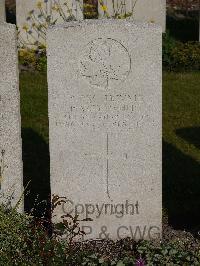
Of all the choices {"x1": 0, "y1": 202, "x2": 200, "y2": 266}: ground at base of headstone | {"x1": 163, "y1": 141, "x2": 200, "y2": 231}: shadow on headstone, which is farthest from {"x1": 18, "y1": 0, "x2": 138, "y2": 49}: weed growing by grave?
{"x1": 0, "y1": 202, "x2": 200, "y2": 266}: ground at base of headstone

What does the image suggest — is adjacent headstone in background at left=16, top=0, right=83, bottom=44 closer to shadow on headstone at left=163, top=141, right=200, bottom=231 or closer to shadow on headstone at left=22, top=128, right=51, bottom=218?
shadow on headstone at left=22, top=128, right=51, bottom=218

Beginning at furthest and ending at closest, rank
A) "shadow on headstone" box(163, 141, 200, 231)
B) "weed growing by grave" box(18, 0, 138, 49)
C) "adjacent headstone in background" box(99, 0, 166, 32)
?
"adjacent headstone in background" box(99, 0, 166, 32)
"weed growing by grave" box(18, 0, 138, 49)
"shadow on headstone" box(163, 141, 200, 231)

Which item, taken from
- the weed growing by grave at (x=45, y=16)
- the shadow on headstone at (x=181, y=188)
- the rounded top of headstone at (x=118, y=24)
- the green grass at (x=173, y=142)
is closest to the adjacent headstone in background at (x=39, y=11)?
the weed growing by grave at (x=45, y=16)

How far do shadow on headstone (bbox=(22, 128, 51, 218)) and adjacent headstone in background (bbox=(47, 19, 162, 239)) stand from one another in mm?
515

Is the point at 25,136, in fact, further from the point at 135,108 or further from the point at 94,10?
the point at 94,10

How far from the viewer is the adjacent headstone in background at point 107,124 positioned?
483 centimetres

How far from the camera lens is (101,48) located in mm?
4867

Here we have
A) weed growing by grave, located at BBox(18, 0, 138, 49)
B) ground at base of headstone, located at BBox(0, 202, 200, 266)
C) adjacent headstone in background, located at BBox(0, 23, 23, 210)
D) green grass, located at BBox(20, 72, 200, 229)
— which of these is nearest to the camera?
ground at base of headstone, located at BBox(0, 202, 200, 266)

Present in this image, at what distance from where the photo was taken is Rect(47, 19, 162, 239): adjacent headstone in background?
15.9ft

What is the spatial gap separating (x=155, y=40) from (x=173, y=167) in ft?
8.07

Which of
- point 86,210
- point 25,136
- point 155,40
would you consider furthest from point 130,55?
point 25,136

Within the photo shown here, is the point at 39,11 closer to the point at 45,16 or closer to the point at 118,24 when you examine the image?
the point at 45,16
